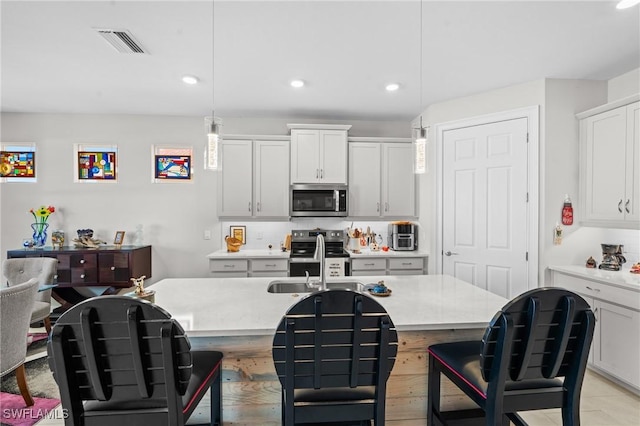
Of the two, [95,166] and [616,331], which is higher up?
[95,166]

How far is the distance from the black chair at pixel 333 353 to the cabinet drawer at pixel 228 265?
284 centimetres

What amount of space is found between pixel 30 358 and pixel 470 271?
448 centimetres

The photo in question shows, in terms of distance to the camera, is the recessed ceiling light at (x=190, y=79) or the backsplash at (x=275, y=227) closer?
the recessed ceiling light at (x=190, y=79)

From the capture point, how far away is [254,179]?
4.30 m

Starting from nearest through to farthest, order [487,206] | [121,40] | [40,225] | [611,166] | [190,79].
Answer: [121,40]
[611,166]
[190,79]
[487,206]
[40,225]

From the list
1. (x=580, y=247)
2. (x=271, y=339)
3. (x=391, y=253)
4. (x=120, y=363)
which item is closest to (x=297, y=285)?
(x=271, y=339)

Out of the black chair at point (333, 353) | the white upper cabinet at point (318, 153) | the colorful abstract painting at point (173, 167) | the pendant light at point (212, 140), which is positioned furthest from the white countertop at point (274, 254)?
the black chair at point (333, 353)

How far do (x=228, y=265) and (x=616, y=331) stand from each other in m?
3.68

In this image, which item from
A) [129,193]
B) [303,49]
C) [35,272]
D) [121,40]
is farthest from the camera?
[129,193]

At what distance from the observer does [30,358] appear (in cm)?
315

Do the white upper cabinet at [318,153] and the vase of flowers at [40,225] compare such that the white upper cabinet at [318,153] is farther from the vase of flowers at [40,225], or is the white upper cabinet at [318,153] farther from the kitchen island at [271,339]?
the vase of flowers at [40,225]

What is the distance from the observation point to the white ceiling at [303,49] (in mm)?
2178

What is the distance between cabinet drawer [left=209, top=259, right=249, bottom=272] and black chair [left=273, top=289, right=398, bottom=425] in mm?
2843

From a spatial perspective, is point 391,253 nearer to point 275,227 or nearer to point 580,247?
point 275,227
